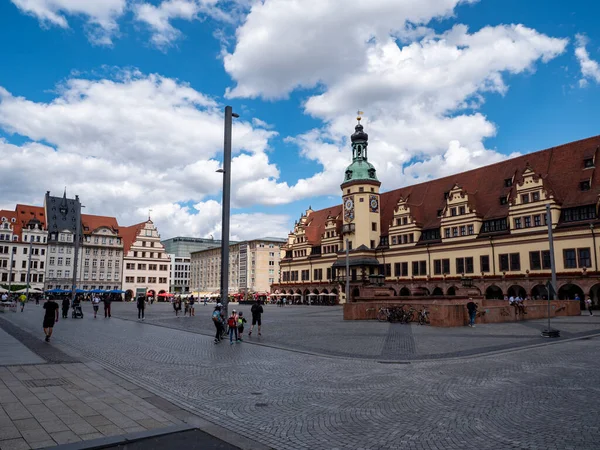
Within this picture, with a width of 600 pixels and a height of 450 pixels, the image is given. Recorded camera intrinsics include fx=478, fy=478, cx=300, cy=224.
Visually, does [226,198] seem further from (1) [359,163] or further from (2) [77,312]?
(1) [359,163]

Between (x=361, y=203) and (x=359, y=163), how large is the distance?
23.4 feet

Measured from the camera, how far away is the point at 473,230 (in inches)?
2301

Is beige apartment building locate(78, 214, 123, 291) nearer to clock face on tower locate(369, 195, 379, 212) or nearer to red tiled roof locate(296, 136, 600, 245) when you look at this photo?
clock face on tower locate(369, 195, 379, 212)

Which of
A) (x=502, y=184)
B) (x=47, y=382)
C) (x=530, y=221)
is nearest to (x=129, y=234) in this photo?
(x=502, y=184)

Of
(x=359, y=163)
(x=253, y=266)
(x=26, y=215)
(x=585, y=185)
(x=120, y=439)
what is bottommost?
(x=120, y=439)

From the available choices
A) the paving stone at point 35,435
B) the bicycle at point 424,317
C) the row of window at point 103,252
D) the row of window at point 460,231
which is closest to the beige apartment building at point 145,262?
the row of window at point 103,252

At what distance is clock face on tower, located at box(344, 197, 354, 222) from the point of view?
76500 millimetres

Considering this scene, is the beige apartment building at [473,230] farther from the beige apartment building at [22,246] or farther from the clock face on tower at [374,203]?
the beige apartment building at [22,246]

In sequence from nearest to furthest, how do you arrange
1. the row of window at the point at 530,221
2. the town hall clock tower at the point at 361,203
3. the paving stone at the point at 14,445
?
the paving stone at the point at 14,445, the row of window at the point at 530,221, the town hall clock tower at the point at 361,203

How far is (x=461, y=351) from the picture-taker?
16.8m

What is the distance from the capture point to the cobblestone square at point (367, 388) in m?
7.40

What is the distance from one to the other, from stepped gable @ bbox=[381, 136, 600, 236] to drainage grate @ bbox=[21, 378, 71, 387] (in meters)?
49.9

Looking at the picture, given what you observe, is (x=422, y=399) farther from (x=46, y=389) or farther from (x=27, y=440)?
(x=46, y=389)

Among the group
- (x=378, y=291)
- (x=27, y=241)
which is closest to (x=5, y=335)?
(x=378, y=291)
